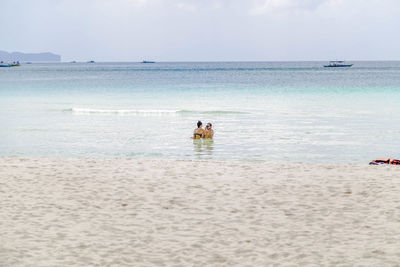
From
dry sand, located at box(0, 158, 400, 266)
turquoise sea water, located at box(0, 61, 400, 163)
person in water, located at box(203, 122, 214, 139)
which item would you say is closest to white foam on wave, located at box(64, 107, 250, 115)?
turquoise sea water, located at box(0, 61, 400, 163)

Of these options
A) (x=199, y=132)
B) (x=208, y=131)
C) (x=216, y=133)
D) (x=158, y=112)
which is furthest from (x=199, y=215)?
(x=158, y=112)

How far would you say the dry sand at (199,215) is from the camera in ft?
19.6

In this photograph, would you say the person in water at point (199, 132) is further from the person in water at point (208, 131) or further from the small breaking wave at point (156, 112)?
the small breaking wave at point (156, 112)

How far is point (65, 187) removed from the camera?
9625 millimetres

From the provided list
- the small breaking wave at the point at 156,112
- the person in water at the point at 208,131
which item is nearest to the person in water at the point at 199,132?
the person in water at the point at 208,131

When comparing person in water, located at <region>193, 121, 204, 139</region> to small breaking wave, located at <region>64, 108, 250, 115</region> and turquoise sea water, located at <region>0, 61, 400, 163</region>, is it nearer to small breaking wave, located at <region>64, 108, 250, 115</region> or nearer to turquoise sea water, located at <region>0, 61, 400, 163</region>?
turquoise sea water, located at <region>0, 61, 400, 163</region>

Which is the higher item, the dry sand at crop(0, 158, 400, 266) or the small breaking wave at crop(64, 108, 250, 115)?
the small breaking wave at crop(64, 108, 250, 115)

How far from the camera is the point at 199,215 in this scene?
7.72 metres

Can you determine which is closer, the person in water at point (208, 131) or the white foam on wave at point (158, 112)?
the person in water at point (208, 131)

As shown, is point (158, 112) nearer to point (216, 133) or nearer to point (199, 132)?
point (216, 133)

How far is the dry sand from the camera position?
5.97 metres

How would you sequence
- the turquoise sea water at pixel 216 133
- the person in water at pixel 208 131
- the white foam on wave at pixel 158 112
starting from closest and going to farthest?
the turquoise sea water at pixel 216 133
the person in water at pixel 208 131
the white foam on wave at pixel 158 112

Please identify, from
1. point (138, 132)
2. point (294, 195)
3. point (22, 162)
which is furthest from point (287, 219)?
point (138, 132)

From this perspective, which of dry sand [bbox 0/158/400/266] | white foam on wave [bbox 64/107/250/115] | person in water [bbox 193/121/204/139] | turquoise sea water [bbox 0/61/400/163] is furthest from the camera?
white foam on wave [bbox 64/107/250/115]
